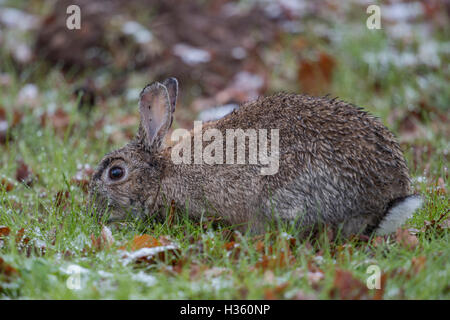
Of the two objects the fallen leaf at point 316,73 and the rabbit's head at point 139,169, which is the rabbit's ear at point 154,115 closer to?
the rabbit's head at point 139,169

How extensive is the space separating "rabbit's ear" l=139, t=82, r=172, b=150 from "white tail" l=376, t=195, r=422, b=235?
2.17 m

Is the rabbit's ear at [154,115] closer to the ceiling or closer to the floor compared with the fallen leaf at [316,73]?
closer to the floor

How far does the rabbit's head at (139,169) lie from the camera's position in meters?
5.62

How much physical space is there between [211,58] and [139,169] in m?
5.01

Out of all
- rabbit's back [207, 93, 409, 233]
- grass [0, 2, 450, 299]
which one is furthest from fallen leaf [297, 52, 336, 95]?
rabbit's back [207, 93, 409, 233]

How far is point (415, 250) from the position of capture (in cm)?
446

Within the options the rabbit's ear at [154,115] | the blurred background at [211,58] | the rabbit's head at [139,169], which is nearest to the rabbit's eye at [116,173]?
the rabbit's head at [139,169]

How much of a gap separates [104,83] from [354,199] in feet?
19.4

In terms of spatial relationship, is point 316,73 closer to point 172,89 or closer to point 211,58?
point 211,58

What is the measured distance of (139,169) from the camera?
5.73 m

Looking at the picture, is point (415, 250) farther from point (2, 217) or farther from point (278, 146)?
point (2, 217)

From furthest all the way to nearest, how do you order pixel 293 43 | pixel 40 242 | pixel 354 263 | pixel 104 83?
pixel 293 43 < pixel 104 83 < pixel 40 242 < pixel 354 263

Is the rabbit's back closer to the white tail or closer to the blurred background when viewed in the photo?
the white tail
